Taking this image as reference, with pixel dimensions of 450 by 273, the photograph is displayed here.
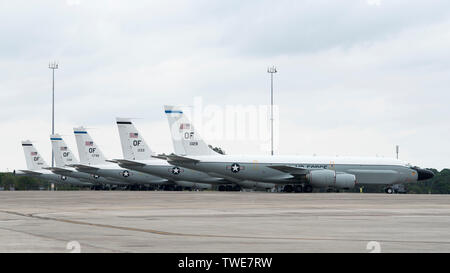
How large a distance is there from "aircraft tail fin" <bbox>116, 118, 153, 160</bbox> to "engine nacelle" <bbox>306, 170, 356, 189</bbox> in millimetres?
26444

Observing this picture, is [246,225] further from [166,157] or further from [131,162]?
[131,162]

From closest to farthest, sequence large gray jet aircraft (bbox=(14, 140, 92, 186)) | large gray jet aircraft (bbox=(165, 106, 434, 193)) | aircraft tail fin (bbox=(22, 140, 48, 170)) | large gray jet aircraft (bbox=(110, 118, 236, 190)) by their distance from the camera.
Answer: large gray jet aircraft (bbox=(165, 106, 434, 193))
large gray jet aircraft (bbox=(110, 118, 236, 190))
large gray jet aircraft (bbox=(14, 140, 92, 186))
aircraft tail fin (bbox=(22, 140, 48, 170))

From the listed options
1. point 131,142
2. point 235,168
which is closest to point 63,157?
point 131,142

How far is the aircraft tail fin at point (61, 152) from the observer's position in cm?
12362

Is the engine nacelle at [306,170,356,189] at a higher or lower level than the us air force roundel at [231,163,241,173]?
lower

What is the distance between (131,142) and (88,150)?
56.5 feet

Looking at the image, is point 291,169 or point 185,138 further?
point 185,138

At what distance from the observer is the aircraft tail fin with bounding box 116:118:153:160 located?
99188 mm

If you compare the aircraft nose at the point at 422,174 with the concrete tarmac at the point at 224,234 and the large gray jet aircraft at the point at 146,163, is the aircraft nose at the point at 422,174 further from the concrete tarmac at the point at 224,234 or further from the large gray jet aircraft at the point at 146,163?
the concrete tarmac at the point at 224,234

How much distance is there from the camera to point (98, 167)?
106 meters

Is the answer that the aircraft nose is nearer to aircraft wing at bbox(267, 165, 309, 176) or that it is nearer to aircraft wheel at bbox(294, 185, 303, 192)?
aircraft wheel at bbox(294, 185, 303, 192)

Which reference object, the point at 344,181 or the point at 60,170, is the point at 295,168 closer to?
the point at 344,181

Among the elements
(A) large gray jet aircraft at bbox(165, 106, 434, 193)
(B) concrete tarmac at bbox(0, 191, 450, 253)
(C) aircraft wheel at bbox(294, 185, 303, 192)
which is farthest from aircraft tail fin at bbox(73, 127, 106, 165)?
(B) concrete tarmac at bbox(0, 191, 450, 253)
